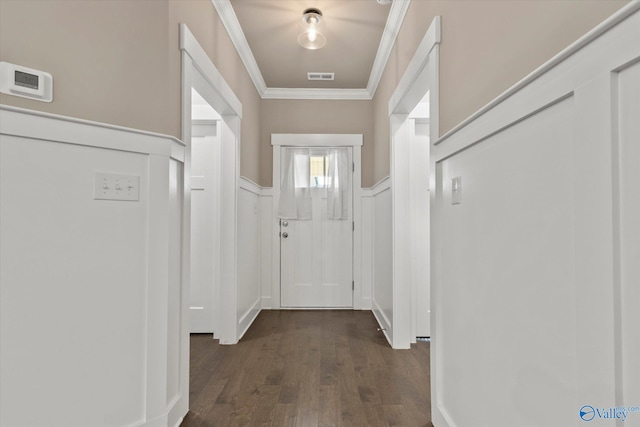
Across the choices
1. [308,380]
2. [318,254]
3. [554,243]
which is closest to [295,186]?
[318,254]

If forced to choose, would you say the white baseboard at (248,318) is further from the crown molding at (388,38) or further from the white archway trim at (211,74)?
the crown molding at (388,38)

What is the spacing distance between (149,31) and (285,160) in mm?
2554

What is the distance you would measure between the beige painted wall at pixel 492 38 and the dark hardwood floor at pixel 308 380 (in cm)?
151

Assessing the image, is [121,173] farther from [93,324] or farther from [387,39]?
[387,39]

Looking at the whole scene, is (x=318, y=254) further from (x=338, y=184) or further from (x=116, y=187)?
(x=116, y=187)

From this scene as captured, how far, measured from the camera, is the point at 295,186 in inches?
164

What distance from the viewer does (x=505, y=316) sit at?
1114 millimetres

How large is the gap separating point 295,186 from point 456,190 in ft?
9.20

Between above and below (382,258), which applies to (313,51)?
above

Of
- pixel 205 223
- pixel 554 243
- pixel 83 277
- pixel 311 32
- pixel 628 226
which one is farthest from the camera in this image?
pixel 205 223

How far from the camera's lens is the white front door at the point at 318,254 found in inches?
164

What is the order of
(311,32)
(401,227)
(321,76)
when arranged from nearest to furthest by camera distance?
(311,32) → (401,227) → (321,76)

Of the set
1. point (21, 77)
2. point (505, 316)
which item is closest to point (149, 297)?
point (21, 77)

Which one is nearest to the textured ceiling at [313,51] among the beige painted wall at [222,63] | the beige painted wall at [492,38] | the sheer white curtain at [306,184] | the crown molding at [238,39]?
the crown molding at [238,39]
